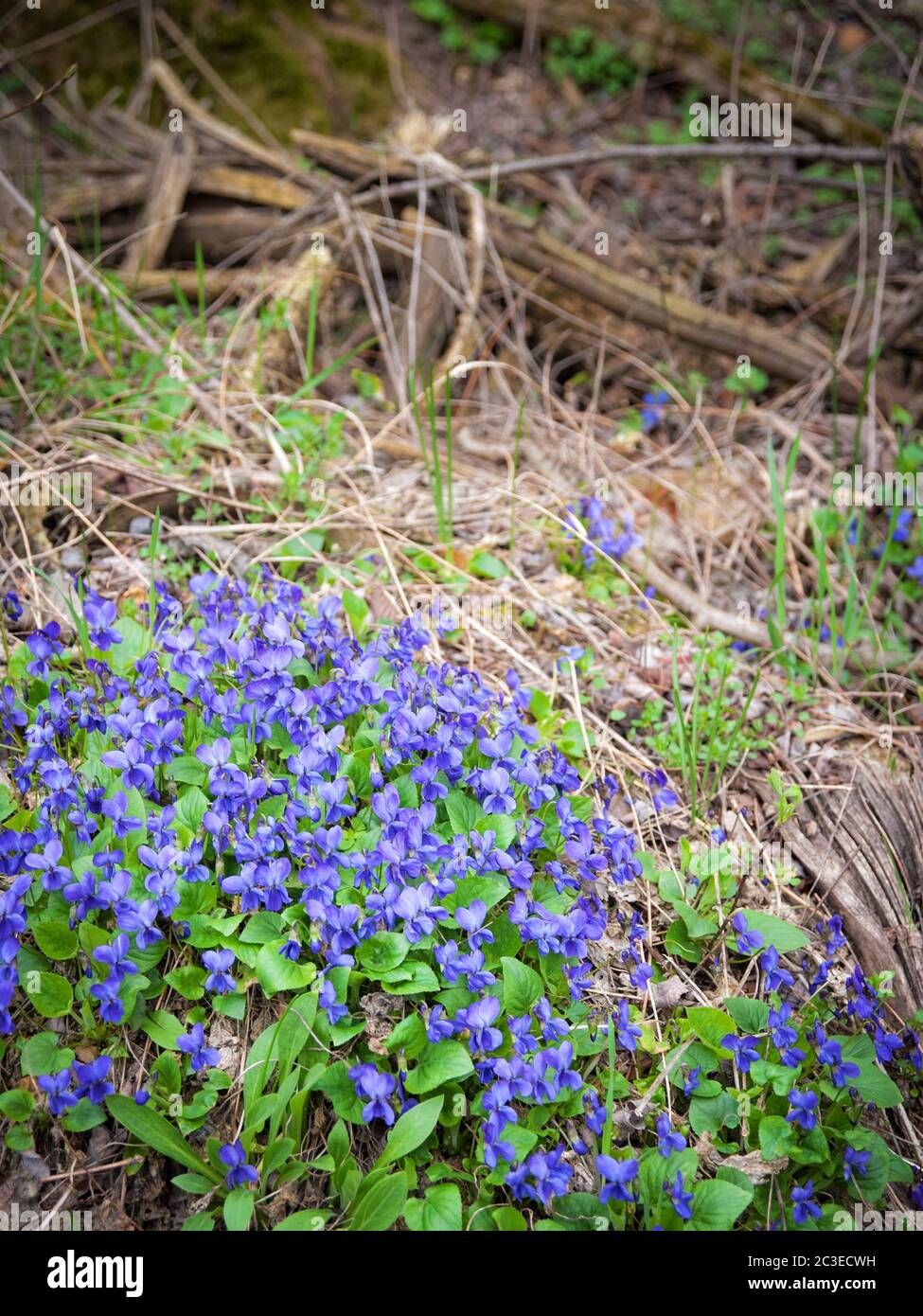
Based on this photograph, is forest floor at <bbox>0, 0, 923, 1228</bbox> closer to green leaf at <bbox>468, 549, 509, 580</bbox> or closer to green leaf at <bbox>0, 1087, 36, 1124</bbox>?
green leaf at <bbox>468, 549, 509, 580</bbox>

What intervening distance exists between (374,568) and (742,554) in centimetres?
162

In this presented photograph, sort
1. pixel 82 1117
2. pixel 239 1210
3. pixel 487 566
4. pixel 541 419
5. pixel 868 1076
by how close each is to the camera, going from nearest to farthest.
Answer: pixel 239 1210
pixel 82 1117
pixel 868 1076
pixel 487 566
pixel 541 419

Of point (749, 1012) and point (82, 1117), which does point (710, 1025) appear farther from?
point (82, 1117)

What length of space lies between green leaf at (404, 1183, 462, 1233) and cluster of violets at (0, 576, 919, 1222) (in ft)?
0.38

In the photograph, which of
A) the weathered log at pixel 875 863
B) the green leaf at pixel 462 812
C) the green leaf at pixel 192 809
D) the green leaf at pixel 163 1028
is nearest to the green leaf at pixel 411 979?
the green leaf at pixel 462 812

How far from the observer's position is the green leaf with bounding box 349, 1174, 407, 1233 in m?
1.89

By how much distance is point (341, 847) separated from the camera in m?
2.33

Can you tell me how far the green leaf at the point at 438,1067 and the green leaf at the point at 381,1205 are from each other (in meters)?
0.17

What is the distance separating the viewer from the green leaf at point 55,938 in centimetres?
210

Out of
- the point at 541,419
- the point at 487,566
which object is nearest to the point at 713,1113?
the point at 487,566

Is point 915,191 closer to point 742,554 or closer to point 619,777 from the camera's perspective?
point 742,554

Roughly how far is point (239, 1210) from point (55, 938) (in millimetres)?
689

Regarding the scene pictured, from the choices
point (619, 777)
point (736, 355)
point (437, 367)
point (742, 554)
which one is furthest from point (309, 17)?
point (619, 777)

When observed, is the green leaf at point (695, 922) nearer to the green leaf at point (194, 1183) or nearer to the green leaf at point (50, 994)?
the green leaf at point (194, 1183)
